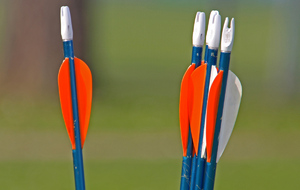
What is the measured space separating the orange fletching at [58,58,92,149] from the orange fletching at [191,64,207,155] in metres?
0.34

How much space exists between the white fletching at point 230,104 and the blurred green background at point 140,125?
1.62 meters

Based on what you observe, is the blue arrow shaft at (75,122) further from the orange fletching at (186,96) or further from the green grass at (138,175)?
the green grass at (138,175)

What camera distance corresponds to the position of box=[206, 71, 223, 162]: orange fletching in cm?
127

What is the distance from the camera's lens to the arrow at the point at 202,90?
1.29 m

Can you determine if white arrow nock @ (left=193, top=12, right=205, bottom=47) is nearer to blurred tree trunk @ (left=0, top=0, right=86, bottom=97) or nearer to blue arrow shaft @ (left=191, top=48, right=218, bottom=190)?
blue arrow shaft @ (left=191, top=48, right=218, bottom=190)

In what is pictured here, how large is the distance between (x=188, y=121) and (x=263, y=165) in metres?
2.09

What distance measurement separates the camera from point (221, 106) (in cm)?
129

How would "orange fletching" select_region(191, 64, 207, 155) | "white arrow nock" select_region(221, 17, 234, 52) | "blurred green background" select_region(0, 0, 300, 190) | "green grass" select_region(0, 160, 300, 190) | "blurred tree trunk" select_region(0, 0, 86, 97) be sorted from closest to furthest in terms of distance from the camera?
"white arrow nock" select_region(221, 17, 234, 52), "orange fletching" select_region(191, 64, 207, 155), "green grass" select_region(0, 160, 300, 190), "blurred green background" select_region(0, 0, 300, 190), "blurred tree trunk" select_region(0, 0, 86, 97)

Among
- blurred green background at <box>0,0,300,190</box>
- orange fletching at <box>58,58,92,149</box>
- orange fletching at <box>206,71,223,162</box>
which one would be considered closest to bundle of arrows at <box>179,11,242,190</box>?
orange fletching at <box>206,71,223,162</box>

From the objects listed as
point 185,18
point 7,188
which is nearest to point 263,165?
point 7,188

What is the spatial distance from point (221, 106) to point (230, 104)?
0.04 meters

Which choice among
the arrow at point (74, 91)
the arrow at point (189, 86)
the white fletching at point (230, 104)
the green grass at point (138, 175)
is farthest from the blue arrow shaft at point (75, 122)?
the green grass at point (138, 175)

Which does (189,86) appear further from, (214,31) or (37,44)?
(37,44)

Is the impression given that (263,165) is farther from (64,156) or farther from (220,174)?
(64,156)
